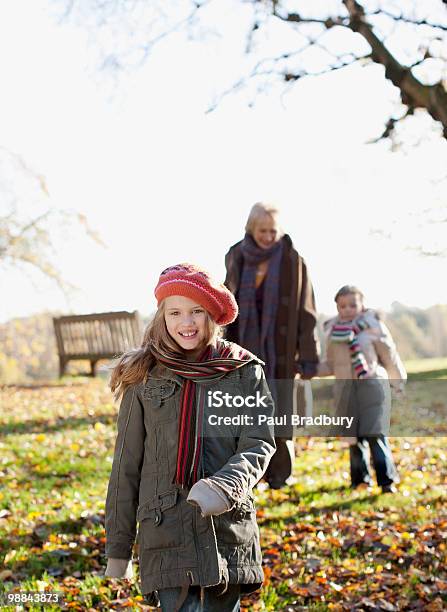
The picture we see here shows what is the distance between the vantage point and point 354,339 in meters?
6.46

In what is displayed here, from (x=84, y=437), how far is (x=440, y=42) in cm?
570

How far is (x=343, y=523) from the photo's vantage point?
5.47 m

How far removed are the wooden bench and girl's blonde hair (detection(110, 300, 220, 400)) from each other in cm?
1086

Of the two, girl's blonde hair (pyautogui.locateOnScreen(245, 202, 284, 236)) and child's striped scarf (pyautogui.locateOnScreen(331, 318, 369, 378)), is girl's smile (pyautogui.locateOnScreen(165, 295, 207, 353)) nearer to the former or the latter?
girl's blonde hair (pyautogui.locateOnScreen(245, 202, 284, 236))

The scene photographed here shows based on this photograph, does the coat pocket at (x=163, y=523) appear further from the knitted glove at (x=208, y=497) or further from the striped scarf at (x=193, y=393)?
the knitted glove at (x=208, y=497)

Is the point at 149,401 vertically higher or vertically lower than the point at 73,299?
lower

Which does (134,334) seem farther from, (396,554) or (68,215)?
(396,554)

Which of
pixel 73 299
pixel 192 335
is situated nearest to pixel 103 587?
pixel 192 335

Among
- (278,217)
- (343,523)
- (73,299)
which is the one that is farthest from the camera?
(73,299)

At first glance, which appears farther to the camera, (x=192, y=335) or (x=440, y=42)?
(x=440, y=42)

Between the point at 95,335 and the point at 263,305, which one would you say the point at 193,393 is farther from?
the point at 95,335

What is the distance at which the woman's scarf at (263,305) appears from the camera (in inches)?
239

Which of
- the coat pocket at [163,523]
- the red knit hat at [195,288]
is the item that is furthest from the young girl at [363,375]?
the coat pocket at [163,523]

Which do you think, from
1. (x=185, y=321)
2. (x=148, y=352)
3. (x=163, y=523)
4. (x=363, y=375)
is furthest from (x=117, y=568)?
(x=363, y=375)
